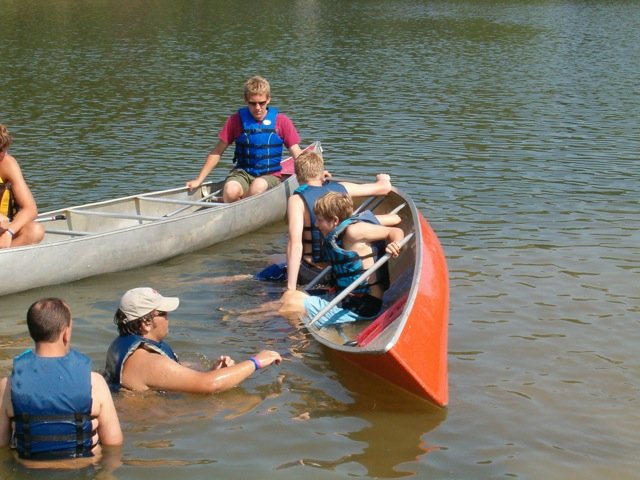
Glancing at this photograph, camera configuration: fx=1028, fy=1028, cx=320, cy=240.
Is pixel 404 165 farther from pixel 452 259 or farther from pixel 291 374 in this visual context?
pixel 291 374

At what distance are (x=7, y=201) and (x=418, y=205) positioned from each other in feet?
17.3

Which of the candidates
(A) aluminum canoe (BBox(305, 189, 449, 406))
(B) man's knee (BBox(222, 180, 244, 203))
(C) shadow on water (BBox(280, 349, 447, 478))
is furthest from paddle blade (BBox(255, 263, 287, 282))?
(C) shadow on water (BBox(280, 349, 447, 478))

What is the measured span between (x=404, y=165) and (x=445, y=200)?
2.15m

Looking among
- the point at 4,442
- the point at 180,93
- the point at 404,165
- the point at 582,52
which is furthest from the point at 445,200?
the point at 582,52

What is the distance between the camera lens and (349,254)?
7.47 m

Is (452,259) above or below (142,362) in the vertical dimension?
below

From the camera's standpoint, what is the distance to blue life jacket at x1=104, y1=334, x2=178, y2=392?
578 cm

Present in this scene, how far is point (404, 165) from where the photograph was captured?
14.5 metres

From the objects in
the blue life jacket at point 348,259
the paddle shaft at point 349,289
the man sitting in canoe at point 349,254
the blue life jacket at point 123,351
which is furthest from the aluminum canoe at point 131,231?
the blue life jacket at point 123,351

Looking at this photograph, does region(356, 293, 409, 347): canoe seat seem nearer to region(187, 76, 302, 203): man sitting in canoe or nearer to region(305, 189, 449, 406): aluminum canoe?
region(305, 189, 449, 406): aluminum canoe

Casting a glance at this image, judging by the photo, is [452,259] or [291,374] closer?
[291,374]

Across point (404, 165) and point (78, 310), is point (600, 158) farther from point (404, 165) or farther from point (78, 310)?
point (78, 310)

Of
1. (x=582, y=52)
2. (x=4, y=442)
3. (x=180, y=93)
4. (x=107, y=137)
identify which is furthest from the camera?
(x=582, y=52)

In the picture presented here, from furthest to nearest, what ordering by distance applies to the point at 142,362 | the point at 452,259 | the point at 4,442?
the point at 452,259 < the point at 142,362 < the point at 4,442
